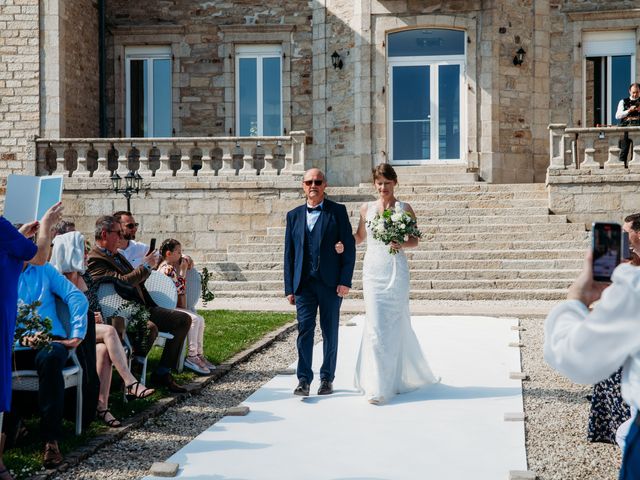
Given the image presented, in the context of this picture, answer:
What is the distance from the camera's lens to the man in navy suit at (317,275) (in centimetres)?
661

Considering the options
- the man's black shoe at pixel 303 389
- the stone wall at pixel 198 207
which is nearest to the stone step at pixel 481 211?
the stone wall at pixel 198 207

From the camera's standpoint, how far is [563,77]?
63.4ft

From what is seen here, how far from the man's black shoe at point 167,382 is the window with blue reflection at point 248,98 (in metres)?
13.9

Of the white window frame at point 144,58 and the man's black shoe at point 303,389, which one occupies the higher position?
the white window frame at point 144,58

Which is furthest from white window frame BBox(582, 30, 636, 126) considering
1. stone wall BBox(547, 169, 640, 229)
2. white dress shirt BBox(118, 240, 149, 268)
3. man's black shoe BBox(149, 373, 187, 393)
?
man's black shoe BBox(149, 373, 187, 393)

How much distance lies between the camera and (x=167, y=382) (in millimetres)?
6680

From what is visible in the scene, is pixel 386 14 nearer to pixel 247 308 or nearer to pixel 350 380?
pixel 247 308

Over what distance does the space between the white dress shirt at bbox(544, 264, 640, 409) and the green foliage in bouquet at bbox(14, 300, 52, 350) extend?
3.32 m

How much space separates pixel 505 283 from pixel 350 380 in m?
6.91

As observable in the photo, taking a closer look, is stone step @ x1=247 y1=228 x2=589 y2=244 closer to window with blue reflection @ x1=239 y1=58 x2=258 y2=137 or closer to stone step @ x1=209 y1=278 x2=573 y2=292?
stone step @ x1=209 y1=278 x2=573 y2=292

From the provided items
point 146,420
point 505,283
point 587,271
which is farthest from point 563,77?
point 587,271

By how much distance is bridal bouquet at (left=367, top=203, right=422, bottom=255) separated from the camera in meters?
6.57

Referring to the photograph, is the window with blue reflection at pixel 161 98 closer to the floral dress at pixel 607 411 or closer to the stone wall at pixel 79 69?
the stone wall at pixel 79 69

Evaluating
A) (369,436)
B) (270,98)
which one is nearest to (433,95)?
(270,98)
